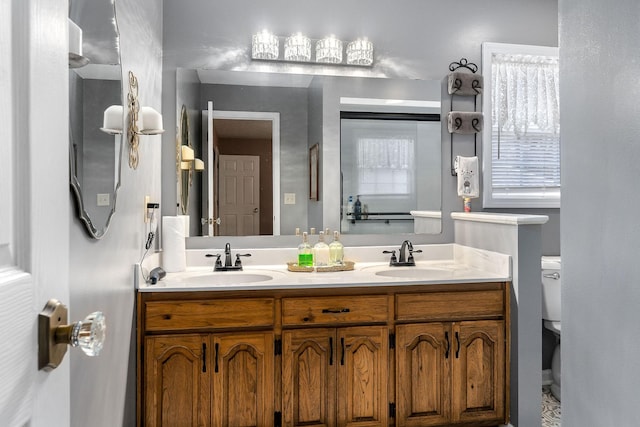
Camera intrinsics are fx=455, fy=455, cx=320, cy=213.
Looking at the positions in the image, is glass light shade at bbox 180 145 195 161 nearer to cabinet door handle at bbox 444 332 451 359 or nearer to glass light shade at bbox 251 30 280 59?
glass light shade at bbox 251 30 280 59

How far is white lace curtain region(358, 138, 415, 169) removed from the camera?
2859mm

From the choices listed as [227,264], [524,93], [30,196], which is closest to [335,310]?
[227,264]

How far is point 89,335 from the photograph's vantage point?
61 centimetres

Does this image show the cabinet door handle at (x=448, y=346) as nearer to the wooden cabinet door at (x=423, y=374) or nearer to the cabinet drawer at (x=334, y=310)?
the wooden cabinet door at (x=423, y=374)

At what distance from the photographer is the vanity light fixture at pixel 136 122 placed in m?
1.85

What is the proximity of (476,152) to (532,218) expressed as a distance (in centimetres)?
83

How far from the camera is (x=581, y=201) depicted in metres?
1.08

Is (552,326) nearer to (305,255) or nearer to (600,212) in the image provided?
(305,255)

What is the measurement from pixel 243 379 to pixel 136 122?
1.26m

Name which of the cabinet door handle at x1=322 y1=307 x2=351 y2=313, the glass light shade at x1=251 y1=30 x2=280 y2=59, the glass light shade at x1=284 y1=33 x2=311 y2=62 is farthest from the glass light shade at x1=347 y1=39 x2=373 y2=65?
the cabinet door handle at x1=322 y1=307 x2=351 y2=313

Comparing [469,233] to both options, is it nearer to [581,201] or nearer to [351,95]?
[351,95]

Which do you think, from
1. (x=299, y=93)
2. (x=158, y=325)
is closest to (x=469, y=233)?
(x=299, y=93)

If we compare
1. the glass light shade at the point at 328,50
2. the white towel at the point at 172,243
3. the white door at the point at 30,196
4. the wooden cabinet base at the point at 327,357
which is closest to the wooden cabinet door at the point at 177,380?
the wooden cabinet base at the point at 327,357

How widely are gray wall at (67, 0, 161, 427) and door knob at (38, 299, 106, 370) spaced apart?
73 centimetres
